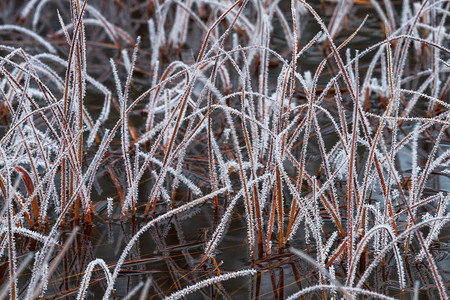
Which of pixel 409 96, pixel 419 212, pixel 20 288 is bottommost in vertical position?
pixel 20 288

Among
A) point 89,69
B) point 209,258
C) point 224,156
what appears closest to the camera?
point 209,258

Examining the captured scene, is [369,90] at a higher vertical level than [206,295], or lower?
higher

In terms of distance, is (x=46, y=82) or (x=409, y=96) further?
(x=46, y=82)

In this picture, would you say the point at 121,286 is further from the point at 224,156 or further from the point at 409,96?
the point at 409,96

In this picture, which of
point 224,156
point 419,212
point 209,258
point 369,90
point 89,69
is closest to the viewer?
point 209,258

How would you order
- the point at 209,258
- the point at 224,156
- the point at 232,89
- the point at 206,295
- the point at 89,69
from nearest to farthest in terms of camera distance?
the point at 206,295, the point at 209,258, the point at 224,156, the point at 232,89, the point at 89,69

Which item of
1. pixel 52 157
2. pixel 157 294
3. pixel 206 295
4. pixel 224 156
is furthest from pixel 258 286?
pixel 52 157

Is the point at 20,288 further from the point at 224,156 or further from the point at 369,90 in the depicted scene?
the point at 369,90

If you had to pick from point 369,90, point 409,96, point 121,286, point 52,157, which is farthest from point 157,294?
point 409,96

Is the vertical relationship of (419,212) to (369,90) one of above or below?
below
